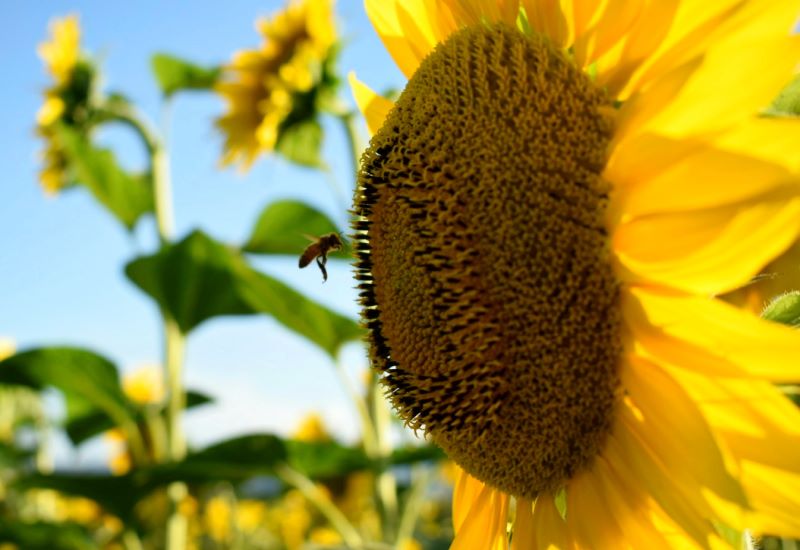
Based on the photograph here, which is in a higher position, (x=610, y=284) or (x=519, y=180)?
(x=519, y=180)

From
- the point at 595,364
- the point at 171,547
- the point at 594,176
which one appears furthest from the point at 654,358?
the point at 171,547

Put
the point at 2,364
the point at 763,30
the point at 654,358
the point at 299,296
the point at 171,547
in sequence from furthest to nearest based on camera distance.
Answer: the point at 171,547
the point at 2,364
the point at 299,296
the point at 654,358
the point at 763,30

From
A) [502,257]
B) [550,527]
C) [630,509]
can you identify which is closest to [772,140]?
[502,257]

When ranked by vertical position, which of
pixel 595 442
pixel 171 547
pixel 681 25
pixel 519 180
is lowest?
pixel 171 547

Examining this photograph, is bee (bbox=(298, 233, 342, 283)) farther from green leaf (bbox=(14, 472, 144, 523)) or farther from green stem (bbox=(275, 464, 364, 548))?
green leaf (bbox=(14, 472, 144, 523))

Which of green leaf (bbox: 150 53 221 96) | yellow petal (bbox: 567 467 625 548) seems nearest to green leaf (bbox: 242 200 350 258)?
green leaf (bbox: 150 53 221 96)

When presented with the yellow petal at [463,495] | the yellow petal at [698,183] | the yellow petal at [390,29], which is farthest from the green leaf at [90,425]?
the yellow petal at [698,183]

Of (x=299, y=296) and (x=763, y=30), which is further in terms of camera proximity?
(x=299, y=296)

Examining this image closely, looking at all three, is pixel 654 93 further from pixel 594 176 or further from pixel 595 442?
pixel 595 442
